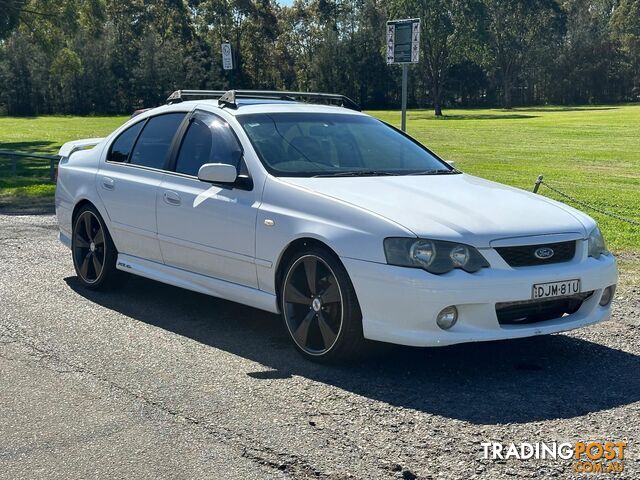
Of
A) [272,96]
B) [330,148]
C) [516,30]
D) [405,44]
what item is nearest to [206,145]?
[330,148]

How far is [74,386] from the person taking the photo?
5336 mm

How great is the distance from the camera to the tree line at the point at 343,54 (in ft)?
238

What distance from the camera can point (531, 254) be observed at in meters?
5.45

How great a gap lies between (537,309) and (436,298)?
733mm

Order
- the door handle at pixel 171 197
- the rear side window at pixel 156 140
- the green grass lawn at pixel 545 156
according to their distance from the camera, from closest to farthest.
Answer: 1. the door handle at pixel 171 197
2. the rear side window at pixel 156 140
3. the green grass lawn at pixel 545 156

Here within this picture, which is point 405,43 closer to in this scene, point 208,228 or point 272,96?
point 272,96

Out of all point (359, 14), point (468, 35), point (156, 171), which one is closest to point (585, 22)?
point (359, 14)

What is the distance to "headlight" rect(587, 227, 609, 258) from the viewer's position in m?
5.84

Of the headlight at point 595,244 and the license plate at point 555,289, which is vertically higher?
the headlight at point 595,244

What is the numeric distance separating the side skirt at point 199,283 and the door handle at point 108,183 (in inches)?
22.6
